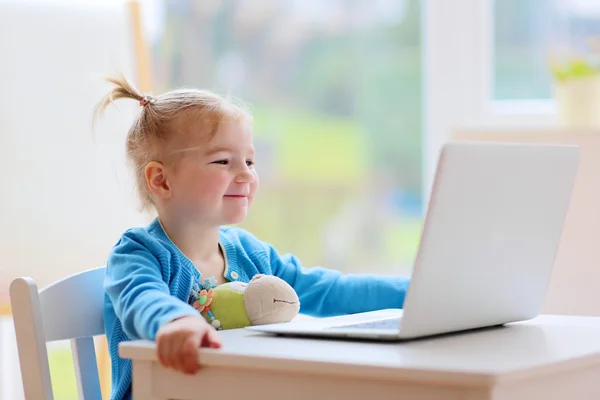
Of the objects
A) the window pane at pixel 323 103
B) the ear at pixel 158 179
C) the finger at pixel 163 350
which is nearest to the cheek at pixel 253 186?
the ear at pixel 158 179

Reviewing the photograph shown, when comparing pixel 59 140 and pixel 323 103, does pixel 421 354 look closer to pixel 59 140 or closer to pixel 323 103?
pixel 59 140

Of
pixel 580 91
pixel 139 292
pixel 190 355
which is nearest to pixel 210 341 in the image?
pixel 190 355

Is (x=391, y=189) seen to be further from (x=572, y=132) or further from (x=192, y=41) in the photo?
(x=572, y=132)

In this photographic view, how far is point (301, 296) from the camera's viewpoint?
1.43 meters

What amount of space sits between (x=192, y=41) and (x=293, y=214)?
0.76m

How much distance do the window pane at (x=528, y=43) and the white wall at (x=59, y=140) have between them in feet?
3.42

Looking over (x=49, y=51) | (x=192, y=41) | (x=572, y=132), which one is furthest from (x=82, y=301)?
(x=192, y=41)

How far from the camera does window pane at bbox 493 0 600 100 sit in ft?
8.39

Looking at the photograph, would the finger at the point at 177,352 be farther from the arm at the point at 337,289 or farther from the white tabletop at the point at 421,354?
the arm at the point at 337,289

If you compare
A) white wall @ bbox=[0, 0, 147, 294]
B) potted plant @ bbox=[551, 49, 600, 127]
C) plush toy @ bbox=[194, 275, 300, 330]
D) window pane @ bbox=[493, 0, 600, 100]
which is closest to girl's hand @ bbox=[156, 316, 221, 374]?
plush toy @ bbox=[194, 275, 300, 330]

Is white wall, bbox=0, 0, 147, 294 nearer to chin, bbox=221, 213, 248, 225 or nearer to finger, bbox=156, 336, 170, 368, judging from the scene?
chin, bbox=221, 213, 248, 225

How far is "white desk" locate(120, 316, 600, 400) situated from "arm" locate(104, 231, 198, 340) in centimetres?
4

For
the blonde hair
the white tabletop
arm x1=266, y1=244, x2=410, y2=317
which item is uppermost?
the blonde hair

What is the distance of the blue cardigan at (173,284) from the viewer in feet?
3.52
